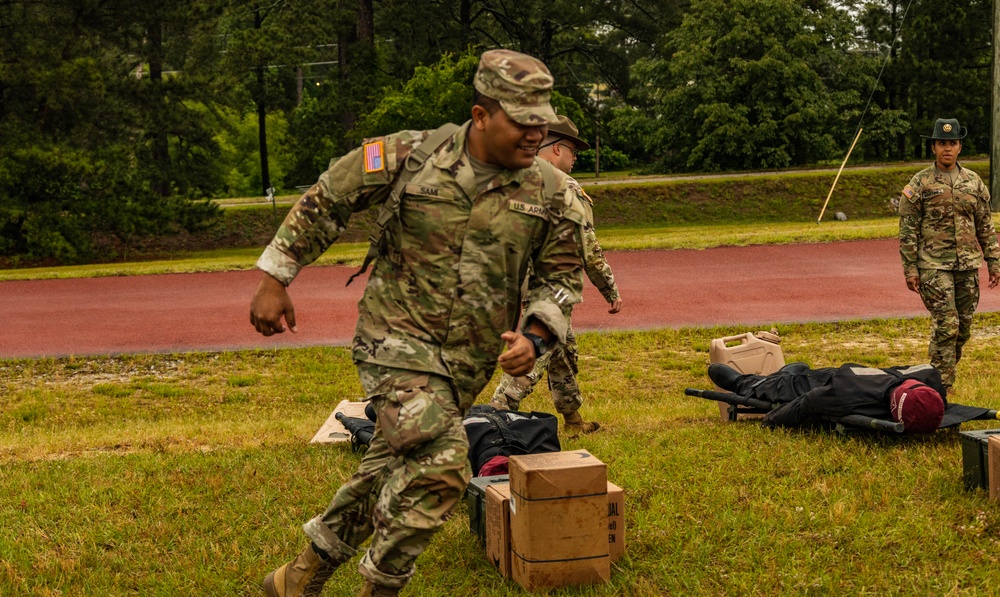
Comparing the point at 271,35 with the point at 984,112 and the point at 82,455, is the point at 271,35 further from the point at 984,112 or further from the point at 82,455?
the point at 82,455

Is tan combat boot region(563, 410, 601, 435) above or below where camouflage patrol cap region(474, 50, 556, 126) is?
below

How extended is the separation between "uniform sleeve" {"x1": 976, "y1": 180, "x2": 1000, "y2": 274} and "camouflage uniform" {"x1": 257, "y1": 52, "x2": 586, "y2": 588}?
6.99 meters

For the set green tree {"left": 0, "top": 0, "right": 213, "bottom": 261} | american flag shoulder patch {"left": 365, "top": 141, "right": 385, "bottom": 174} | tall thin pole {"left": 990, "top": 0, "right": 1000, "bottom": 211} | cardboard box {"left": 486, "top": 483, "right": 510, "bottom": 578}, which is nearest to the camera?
american flag shoulder patch {"left": 365, "top": 141, "right": 385, "bottom": 174}

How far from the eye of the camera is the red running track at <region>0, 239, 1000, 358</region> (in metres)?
14.8

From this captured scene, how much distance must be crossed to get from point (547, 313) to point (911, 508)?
2653 millimetres

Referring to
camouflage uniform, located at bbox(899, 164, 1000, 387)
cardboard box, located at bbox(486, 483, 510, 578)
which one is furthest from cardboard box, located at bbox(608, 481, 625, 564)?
camouflage uniform, located at bbox(899, 164, 1000, 387)

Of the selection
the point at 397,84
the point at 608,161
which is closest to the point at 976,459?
the point at 397,84

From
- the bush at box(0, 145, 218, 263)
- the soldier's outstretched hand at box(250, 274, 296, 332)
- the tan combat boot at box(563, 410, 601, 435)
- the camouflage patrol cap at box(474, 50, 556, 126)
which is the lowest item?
the bush at box(0, 145, 218, 263)

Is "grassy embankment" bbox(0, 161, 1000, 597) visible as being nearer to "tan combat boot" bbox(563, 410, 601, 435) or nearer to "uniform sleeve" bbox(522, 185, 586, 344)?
"tan combat boot" bbox(563, 410, 601, 435)

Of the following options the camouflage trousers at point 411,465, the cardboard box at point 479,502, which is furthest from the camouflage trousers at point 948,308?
the camouflage trousers at point 411,465

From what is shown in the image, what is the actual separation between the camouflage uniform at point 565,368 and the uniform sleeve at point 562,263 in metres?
3.04

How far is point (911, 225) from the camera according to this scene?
10.2 metres

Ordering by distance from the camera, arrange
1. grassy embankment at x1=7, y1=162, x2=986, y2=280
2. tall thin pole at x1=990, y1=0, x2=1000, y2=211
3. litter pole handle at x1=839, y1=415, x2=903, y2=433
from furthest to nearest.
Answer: grassy embankment at x1=7, y1=162, x2=986, y2=280 → tall thin pole at x1=990, y1=0, x2=1000, y2=211 → litter pole handle at x1=839, y1=415, x2=903, y2=433

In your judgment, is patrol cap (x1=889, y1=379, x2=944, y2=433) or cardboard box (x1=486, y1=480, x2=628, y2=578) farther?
patrol cap (x1=889, y1=379, x2=944, y2=433)
